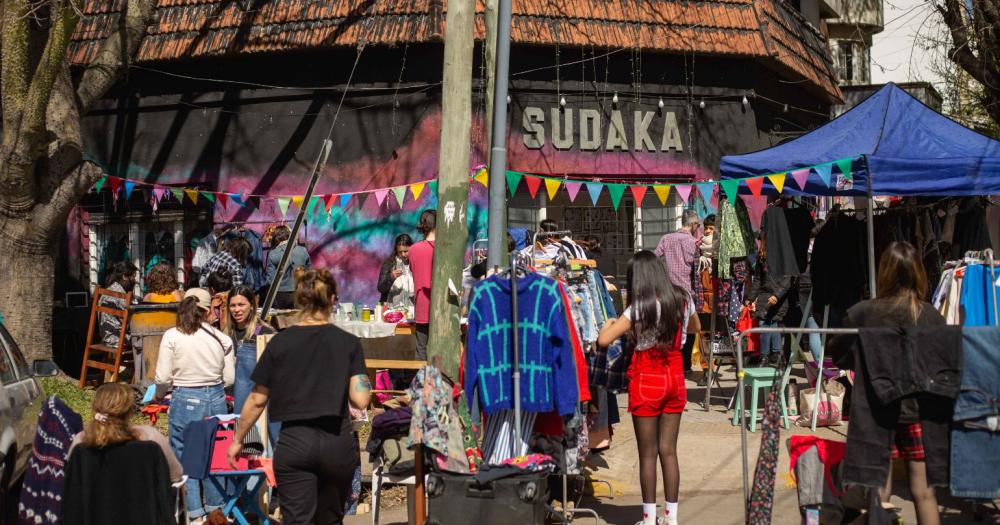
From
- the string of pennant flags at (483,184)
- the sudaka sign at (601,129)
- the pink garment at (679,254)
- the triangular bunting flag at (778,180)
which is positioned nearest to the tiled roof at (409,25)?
the sudaka sign at (601,129)

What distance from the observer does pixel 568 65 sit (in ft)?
52.1

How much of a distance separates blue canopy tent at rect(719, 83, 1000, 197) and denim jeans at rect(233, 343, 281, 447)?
4.95 m

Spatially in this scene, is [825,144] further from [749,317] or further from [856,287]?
[749,317]

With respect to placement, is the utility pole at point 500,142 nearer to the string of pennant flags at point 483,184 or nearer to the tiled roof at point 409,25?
the string of pennant flags at point 483,184

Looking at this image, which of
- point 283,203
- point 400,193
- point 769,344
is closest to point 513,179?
point 400,193

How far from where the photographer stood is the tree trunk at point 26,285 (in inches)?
516

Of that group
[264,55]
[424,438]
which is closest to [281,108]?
[264,55]

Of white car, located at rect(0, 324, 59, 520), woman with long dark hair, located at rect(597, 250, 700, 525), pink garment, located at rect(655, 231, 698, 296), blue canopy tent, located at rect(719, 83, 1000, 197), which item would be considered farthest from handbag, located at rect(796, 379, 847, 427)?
white car, located at rect(0, 324, 59, 520)

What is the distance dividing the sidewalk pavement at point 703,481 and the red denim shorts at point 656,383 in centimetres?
121

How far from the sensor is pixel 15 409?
7.65 m

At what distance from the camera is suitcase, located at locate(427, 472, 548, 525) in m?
6.78

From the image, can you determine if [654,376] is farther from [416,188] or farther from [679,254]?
[416,188]

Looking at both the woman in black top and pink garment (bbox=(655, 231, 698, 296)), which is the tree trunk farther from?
the woman in black top

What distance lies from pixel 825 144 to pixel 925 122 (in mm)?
985
